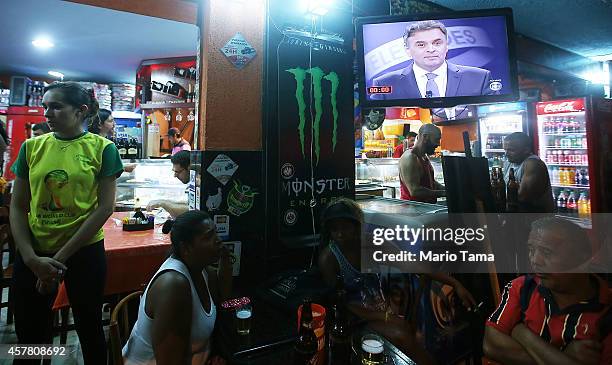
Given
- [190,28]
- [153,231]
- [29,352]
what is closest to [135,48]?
[190,28]

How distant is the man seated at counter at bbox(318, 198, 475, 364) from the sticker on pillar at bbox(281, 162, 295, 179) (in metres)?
0.31

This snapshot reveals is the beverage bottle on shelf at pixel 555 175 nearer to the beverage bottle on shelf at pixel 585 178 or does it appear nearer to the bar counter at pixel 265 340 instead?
the beverage bottle on shelf at pixel 585 178

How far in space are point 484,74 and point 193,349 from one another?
2394 millimetres

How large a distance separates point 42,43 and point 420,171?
6762 millimetres

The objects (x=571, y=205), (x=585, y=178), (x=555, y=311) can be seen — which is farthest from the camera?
(x=571, y=205)

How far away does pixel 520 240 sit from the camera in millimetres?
2316

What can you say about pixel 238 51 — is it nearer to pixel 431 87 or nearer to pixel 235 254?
pixel 235 254

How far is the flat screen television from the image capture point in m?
2.37

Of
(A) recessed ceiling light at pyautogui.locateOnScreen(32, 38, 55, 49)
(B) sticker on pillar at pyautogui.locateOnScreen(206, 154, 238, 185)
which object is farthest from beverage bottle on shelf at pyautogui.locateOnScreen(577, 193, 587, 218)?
(A) recessed ceiling light at pyautogui.locateOnScreen(32, 38, 55, 49)

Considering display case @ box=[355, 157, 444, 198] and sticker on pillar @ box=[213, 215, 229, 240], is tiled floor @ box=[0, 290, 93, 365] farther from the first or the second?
display case @ box=[355, 157, 444, 198]

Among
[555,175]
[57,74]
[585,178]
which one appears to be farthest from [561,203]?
[57,74]

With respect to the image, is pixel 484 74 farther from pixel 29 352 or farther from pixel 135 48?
pixel 135 48

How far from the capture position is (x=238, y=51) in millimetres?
2000

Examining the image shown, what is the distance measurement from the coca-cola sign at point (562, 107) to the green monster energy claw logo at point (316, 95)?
5311 millimetres
